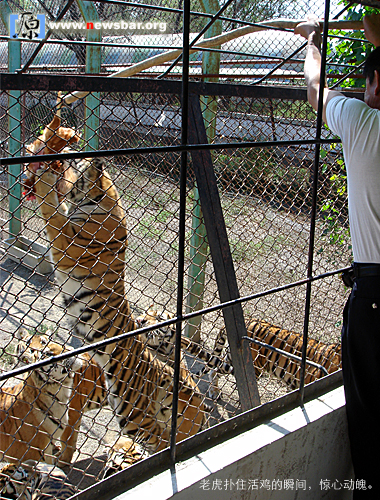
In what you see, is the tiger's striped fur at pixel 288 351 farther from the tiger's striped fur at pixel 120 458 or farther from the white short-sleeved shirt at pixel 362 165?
the white short-sleeved shirt at pixel 362 165

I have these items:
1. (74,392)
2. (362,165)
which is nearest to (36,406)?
(74,392)

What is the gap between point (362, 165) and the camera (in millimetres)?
1899

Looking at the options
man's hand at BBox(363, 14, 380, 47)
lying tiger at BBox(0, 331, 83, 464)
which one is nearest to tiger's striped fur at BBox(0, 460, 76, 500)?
lying tiger at BBox(0, 331, 83, 464)

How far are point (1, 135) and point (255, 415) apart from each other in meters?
7.06

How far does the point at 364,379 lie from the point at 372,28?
174cm

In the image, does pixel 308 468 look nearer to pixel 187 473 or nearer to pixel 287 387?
pixel 187 473

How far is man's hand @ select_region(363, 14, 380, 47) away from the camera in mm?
2258

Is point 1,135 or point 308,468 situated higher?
point 1,135

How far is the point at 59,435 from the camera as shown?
314 centimetres

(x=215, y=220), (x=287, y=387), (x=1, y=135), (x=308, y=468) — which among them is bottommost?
(x=287, y=387)

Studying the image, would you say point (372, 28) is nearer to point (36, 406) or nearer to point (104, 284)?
point (104, 284)

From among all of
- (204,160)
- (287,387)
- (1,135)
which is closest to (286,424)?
(204,160)

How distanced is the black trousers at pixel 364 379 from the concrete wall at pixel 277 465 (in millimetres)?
172

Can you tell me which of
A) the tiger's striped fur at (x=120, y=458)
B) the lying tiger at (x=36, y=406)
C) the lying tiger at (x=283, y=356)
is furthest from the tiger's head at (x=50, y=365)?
the lying tiger at (x=283, y=356)
